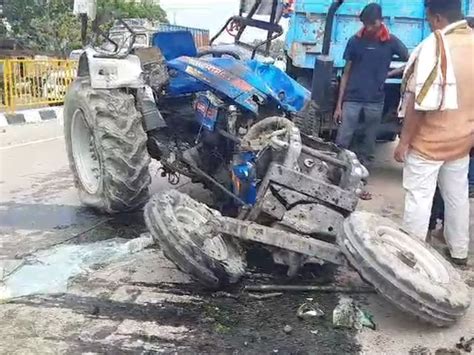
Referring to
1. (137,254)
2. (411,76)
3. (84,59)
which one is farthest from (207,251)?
(84,59)

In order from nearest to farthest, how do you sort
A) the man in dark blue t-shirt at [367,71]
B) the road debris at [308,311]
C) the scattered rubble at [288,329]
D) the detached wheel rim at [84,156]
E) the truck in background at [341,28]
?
the scattered rubble at [288,329]
the road debris at [308,311]
the detached wheel rim at [84,156]
the man in dark blue t-shirt at [367,71]
the truck in background at [341,28]

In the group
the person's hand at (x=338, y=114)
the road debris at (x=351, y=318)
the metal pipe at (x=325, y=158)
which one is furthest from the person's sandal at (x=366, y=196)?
the road debris at (x=351, y=318)

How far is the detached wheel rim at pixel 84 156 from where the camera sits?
621 centimetres

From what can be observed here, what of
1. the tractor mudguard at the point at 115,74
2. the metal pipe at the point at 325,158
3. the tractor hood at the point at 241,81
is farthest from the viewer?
the tractor mudguard at the point at 115,74

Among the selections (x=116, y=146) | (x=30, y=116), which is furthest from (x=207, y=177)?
(x=30, y=116)

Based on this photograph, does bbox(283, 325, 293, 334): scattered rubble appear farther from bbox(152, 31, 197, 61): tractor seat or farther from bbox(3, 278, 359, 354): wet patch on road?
bbox(152, 31, 197, 61): tractor seat

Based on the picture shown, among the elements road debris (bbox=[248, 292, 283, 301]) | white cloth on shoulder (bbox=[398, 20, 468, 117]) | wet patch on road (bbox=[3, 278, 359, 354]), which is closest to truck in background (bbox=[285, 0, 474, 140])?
white cloth on shoulder (bbox=[398, 20, 468, 117])

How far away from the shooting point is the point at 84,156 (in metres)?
6.39

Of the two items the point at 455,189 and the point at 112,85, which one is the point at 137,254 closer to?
the point at 112,85

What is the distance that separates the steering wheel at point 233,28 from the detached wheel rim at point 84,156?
176cm

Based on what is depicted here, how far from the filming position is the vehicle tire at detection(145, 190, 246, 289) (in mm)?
A: 3998

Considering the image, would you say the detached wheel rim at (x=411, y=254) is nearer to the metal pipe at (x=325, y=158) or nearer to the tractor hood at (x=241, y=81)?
the metal pipe at (x=325, y=158)

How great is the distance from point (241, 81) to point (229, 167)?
2.39 ft

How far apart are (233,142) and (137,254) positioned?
45.5 inches
